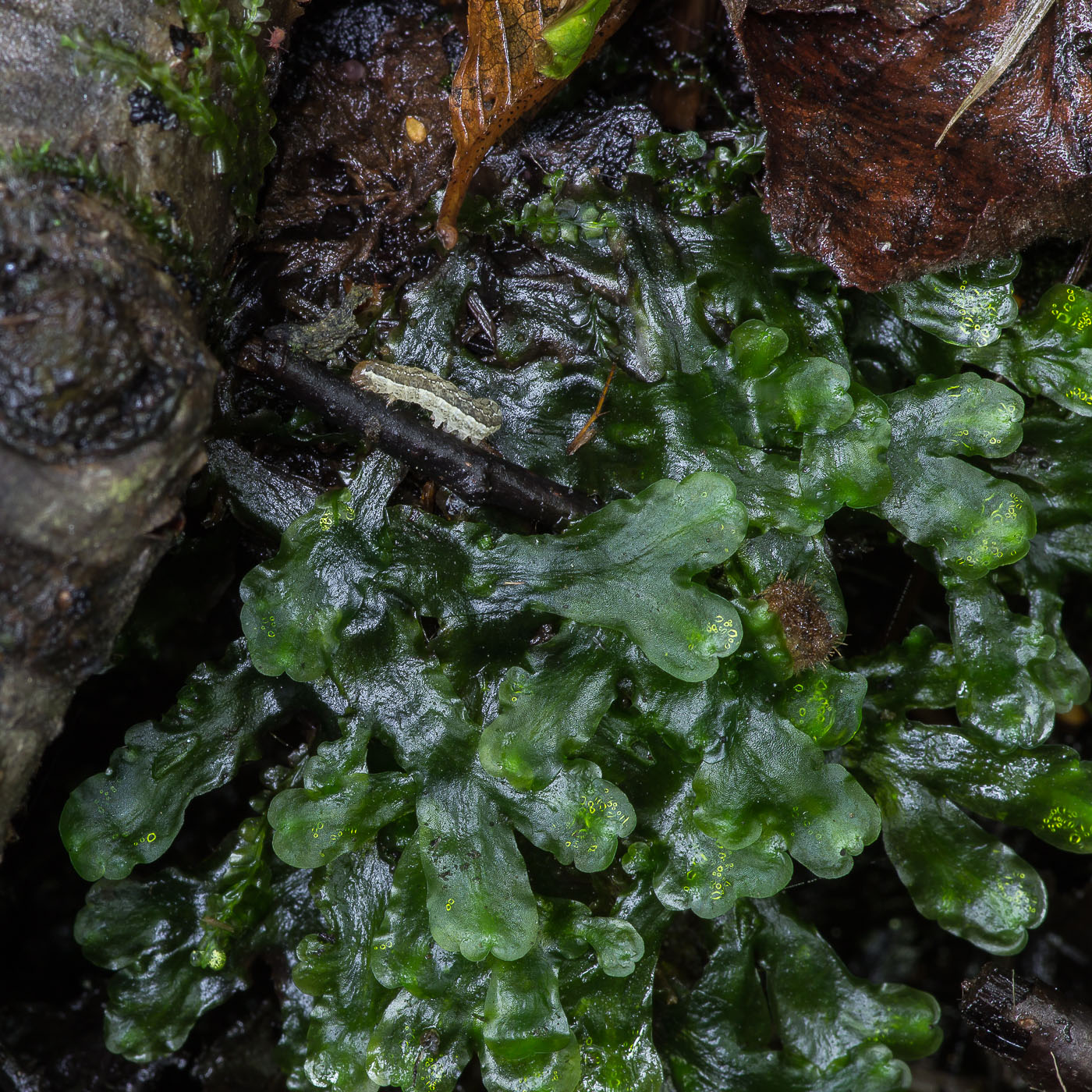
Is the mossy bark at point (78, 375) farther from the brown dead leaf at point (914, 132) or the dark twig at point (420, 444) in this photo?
the brown dead leaf at point (914, 132)

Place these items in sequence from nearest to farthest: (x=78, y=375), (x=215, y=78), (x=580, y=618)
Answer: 1. (x=78, y=375)
2. (x=215, y=78)
3. (x=580, y=618)

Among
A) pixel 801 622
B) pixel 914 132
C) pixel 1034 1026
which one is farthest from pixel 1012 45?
pixel 1034 1026

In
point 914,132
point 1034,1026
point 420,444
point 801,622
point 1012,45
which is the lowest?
point 1034,1026

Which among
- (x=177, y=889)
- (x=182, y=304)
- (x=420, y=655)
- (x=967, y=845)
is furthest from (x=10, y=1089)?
(x=967, y=845)

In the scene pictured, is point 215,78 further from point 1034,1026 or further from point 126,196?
point 1034,1026

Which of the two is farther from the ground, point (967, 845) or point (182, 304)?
point (182, 304)

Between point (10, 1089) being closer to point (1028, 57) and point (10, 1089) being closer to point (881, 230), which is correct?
point (881, 230)

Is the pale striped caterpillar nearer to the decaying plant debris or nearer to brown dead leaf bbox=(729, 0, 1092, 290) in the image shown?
the decaying plant debris
